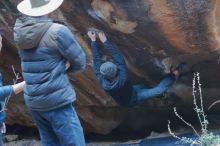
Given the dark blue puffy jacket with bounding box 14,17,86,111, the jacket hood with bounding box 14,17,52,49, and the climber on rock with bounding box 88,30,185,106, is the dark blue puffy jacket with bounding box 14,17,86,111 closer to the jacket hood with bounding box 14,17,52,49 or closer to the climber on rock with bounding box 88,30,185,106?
the jacket hood with bounding box 14,17,52,49

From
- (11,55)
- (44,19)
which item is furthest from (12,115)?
(44,19)

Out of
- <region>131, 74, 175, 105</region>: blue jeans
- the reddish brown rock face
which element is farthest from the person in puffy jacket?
<region>131, 74, 175, 105</region>: blue jeans

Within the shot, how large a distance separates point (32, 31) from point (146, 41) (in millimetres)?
1710

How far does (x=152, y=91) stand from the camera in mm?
5754

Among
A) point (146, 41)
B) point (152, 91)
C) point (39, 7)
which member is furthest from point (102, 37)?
point (39, 7)

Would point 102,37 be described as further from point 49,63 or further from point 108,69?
point 49,63

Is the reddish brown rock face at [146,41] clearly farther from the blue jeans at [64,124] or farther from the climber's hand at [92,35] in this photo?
the blue jeans at [64,124]

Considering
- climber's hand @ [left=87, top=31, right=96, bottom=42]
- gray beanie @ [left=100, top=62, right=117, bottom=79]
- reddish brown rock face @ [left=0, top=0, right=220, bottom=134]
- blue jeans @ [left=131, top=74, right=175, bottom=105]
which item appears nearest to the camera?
reddish brown rock face @ [left=0, top=0, right=220, bottom=134]

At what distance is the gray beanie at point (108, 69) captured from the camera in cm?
529

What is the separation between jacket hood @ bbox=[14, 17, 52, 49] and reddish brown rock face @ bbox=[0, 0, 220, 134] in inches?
43.6

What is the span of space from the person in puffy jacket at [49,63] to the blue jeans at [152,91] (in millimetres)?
1749

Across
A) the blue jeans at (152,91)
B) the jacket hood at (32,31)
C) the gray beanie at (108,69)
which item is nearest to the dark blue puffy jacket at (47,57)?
the jacket hood at (32,31)

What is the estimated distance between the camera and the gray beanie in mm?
5293

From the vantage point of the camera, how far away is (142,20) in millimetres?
5012
